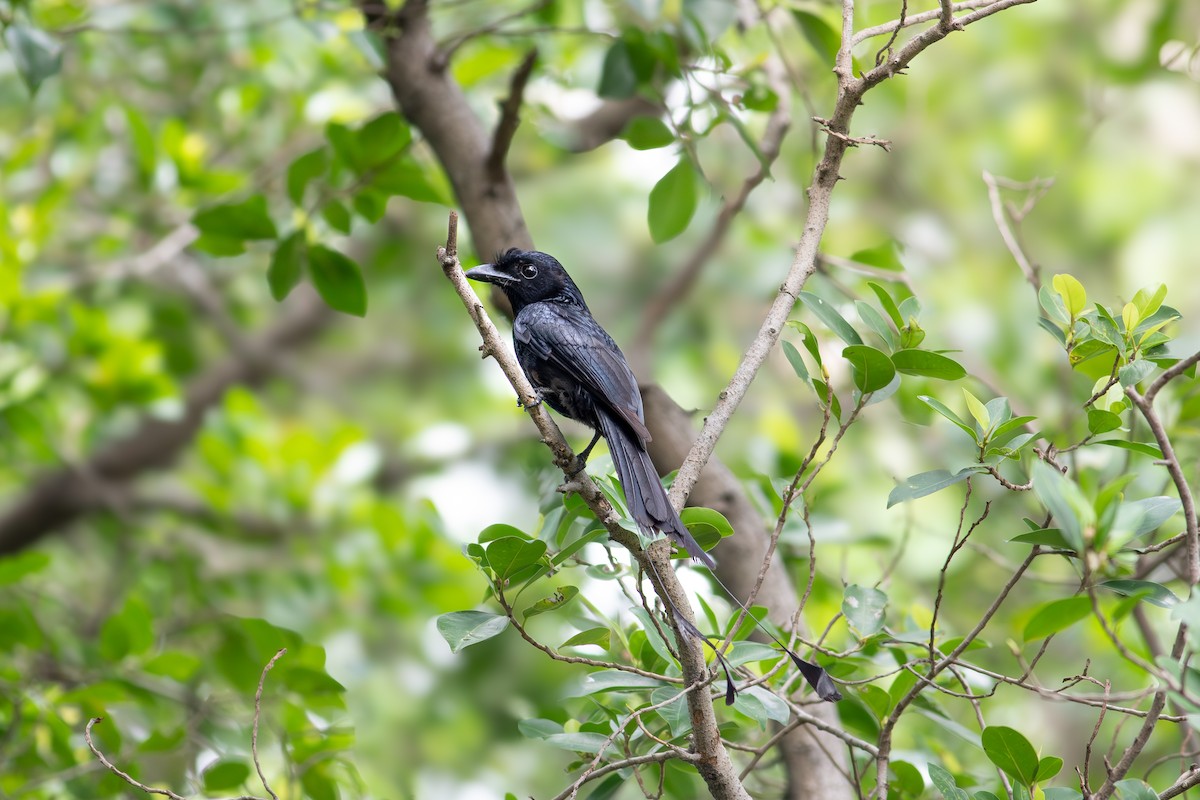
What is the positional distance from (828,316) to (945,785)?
3.01 feet

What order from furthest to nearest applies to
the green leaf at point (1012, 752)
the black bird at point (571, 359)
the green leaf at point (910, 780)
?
the black bird at point (571, 359), the green leaf at point (910, 780), the green leaf at point (1012, 752)

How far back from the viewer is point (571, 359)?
9.50ft

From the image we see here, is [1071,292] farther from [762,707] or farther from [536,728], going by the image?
[536,728]

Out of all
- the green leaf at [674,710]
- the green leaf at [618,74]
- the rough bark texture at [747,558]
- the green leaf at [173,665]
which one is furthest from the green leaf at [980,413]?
the green leaf at [173,665]

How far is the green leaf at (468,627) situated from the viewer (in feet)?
6.53

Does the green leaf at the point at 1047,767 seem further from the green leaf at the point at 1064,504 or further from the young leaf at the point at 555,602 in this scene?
the young leaf at the point at 555,602

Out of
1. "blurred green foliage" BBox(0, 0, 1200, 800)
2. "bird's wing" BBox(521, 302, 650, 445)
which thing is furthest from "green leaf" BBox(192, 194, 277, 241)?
"bird's wing" BBox(521, 302, 650, 445)

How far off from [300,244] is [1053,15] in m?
5.97

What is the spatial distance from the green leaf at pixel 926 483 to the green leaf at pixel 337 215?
1.92 metres

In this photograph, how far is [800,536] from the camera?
122 inches

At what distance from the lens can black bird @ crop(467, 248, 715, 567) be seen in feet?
8.32

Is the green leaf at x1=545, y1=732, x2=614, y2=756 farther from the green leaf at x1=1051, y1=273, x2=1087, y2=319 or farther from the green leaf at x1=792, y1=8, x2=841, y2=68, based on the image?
the green leaf at x1=792, y1=8, x2=841, y2=68

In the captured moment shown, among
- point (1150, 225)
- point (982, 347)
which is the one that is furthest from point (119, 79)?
point (1150, 225)

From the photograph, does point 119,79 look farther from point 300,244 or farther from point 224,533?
point 300,244
